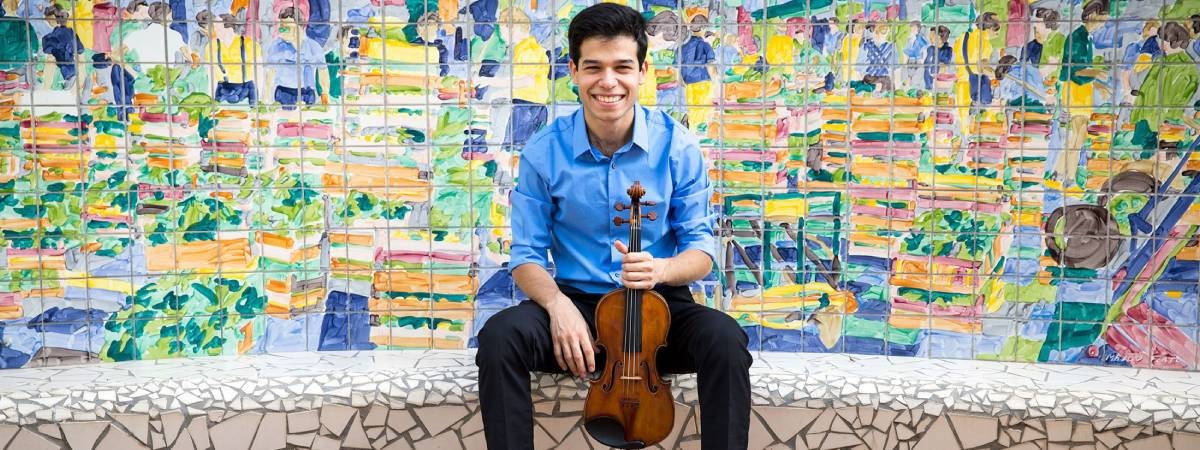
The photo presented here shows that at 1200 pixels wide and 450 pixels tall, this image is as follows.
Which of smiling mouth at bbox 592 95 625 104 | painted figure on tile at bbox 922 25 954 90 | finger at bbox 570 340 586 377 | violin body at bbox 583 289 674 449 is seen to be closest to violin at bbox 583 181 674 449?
violin body at bbox 583 289 674 449

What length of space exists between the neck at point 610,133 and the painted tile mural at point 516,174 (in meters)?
0.40

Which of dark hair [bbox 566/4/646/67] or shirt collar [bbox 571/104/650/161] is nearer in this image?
dark hair [bbox 566/4/646/67]

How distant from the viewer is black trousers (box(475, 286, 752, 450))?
7.81 feet

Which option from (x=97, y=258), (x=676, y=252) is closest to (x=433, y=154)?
(x=676, y=252)

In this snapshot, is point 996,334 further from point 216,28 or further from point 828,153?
point 216,28

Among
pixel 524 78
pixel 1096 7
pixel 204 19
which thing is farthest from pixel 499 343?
pixel 1096 7

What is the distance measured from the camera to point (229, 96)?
3025mm

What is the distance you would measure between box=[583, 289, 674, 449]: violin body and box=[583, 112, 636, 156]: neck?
503 millimetres

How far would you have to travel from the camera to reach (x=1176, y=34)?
9.61ft

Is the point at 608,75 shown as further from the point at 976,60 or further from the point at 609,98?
the point at 976,60

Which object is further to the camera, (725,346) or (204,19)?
(204,19)

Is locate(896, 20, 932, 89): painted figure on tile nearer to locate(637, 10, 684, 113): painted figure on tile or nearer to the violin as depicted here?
locate(637, 10, 684, 113): painted figure on tile

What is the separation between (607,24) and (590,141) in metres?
0.31

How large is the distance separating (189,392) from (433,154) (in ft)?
3.03
